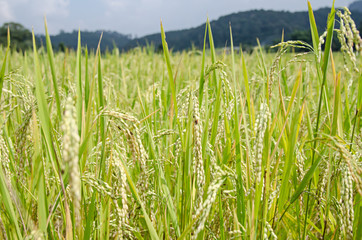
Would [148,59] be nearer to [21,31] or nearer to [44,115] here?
[44,115]

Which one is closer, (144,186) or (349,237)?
(349,237)

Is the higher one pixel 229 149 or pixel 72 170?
pixel 72 170

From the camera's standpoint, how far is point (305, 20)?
352 feet

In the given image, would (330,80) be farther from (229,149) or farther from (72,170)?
(72,170)

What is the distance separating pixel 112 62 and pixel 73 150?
6258mm

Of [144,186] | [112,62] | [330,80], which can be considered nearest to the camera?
[144,186]

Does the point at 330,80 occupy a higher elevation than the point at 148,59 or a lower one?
lower

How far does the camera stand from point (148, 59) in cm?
660

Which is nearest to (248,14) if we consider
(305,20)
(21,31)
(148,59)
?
(305,20)

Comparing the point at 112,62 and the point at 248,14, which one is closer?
the point at 112,62

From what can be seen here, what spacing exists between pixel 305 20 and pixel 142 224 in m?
121

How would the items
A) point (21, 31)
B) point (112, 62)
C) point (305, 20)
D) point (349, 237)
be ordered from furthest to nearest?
1. point (305, 20)
2. point (21, 31)
3. point (112, 62)
4. point (349, 237)

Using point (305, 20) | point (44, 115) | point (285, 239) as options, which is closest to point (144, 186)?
point (44, 115)

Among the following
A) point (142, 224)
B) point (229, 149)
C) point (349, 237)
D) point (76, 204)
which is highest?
point (76, 204)
